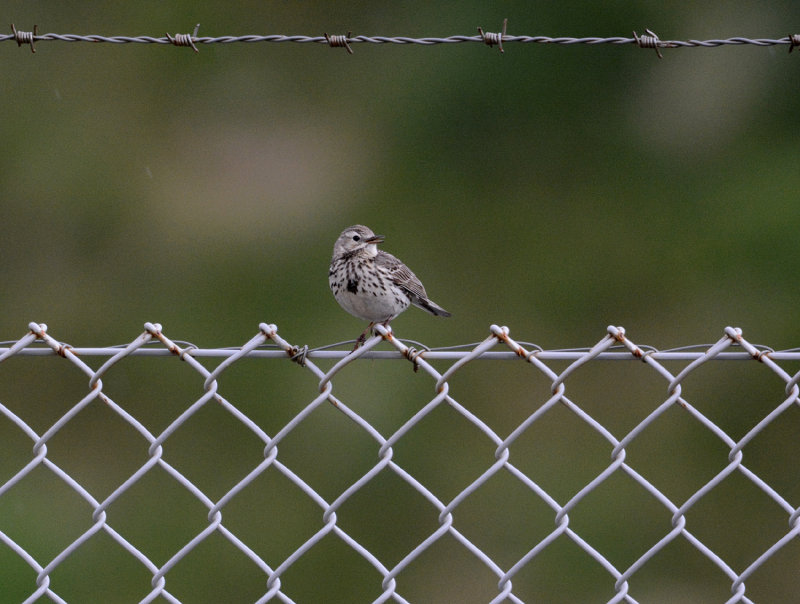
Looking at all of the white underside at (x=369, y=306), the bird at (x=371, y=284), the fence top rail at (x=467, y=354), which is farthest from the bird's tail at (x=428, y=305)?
the fence top rail at (x=467, y=354)

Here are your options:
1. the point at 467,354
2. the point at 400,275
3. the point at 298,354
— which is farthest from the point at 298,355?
the point at 400,275

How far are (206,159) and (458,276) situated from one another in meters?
2.87

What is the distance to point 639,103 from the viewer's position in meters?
13.0

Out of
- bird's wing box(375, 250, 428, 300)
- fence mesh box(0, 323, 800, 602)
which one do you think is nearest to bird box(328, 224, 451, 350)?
bird's wing box(375, 250, 428, 300)

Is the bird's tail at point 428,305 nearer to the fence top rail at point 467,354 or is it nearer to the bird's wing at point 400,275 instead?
the bird's wing at point 400,275

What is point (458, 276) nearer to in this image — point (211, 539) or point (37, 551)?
point (211, 539)

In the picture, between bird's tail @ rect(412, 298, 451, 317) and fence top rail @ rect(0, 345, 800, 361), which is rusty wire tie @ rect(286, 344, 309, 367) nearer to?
fence top rail @ rect(0, 345, 800, 361)

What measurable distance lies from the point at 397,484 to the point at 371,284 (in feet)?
15.2

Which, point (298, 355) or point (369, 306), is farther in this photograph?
point (369, 306)

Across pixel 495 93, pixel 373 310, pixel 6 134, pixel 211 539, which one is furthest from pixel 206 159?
pixel 373 310

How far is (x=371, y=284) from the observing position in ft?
14.3

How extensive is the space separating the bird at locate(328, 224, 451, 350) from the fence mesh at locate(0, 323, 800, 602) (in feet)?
8.91

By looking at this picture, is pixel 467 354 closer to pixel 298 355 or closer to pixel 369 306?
pixel 298 355

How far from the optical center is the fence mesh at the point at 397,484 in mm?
7961
